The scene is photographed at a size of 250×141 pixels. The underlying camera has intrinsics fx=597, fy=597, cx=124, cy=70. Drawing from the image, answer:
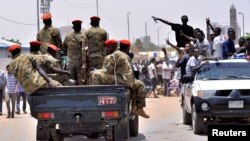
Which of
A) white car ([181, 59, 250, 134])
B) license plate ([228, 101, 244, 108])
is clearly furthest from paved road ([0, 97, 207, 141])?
license plate ([228, 101, 244, 108])

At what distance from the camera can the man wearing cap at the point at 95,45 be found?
44.0 ft

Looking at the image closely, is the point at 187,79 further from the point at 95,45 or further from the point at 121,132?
the point at 121,132

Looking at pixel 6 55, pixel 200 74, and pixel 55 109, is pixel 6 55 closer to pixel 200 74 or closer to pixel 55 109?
pixel 200 74

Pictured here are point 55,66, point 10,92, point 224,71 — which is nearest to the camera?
point 55,66

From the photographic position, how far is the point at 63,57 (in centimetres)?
1414

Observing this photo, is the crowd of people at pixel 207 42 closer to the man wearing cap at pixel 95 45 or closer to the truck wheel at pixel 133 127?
the man wearing cap at pixel 95 45

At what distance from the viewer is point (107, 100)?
1021 centimetres

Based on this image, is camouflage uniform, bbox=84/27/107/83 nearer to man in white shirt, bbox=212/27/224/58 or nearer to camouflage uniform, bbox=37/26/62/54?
camouflage uniform, bbox=37/26/62/54

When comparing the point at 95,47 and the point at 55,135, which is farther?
the point at 95,47

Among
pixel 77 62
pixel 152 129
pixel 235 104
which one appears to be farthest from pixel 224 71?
pixel 77 62

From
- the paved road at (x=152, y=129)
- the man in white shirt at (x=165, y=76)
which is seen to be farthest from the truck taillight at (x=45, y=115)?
the man in white shirt at (x=165, y=76)

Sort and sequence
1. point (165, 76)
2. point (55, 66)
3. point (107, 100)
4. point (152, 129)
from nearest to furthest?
point (107, 100)
point (55, 66)
point (152, 129)
point (165, 76)

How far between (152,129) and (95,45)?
9.31 feet

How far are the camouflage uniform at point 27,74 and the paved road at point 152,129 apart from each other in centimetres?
284
